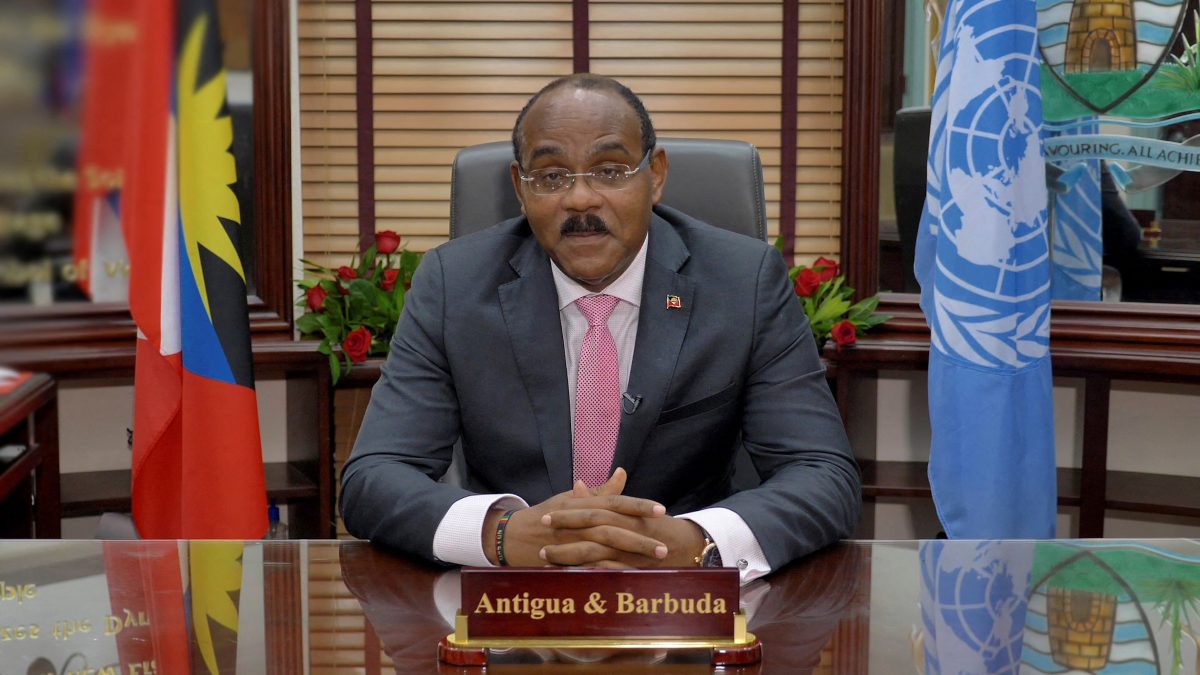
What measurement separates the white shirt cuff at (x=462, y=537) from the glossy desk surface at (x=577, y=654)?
0.04 meters

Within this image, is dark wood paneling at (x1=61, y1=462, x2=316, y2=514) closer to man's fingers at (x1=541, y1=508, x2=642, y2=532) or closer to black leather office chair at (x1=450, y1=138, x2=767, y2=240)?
black leather office chair at (x1=450, y1=138, x2=767, y2=240)

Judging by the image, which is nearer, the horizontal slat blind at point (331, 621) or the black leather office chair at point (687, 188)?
the horizontal slat blind at point (331, 621)

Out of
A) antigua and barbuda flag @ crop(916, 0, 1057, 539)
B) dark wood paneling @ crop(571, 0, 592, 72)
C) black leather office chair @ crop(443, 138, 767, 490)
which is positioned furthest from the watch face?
dark wood paneling @ crop(571, 0, 592, 72)

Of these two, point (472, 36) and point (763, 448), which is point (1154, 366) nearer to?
point (763, 448)

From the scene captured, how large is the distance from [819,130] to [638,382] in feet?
6.51

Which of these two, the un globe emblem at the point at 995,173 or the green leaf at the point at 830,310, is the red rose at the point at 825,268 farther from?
the un globe emblem at the point at 995,173

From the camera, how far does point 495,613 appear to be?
112cm

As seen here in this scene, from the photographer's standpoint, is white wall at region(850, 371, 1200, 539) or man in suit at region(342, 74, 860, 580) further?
white wall at region(850, 371, 1200, 539)

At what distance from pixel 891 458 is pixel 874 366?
39 cm

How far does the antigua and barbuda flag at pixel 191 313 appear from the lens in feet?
Result: 8.61

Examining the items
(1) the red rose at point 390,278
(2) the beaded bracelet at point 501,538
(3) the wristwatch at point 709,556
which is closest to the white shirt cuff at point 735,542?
(3) the wristwatch at point 709,556

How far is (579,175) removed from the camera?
180 cm

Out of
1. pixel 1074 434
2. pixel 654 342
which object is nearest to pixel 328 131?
pixel 654 342

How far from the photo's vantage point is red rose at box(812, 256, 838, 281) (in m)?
3.32
